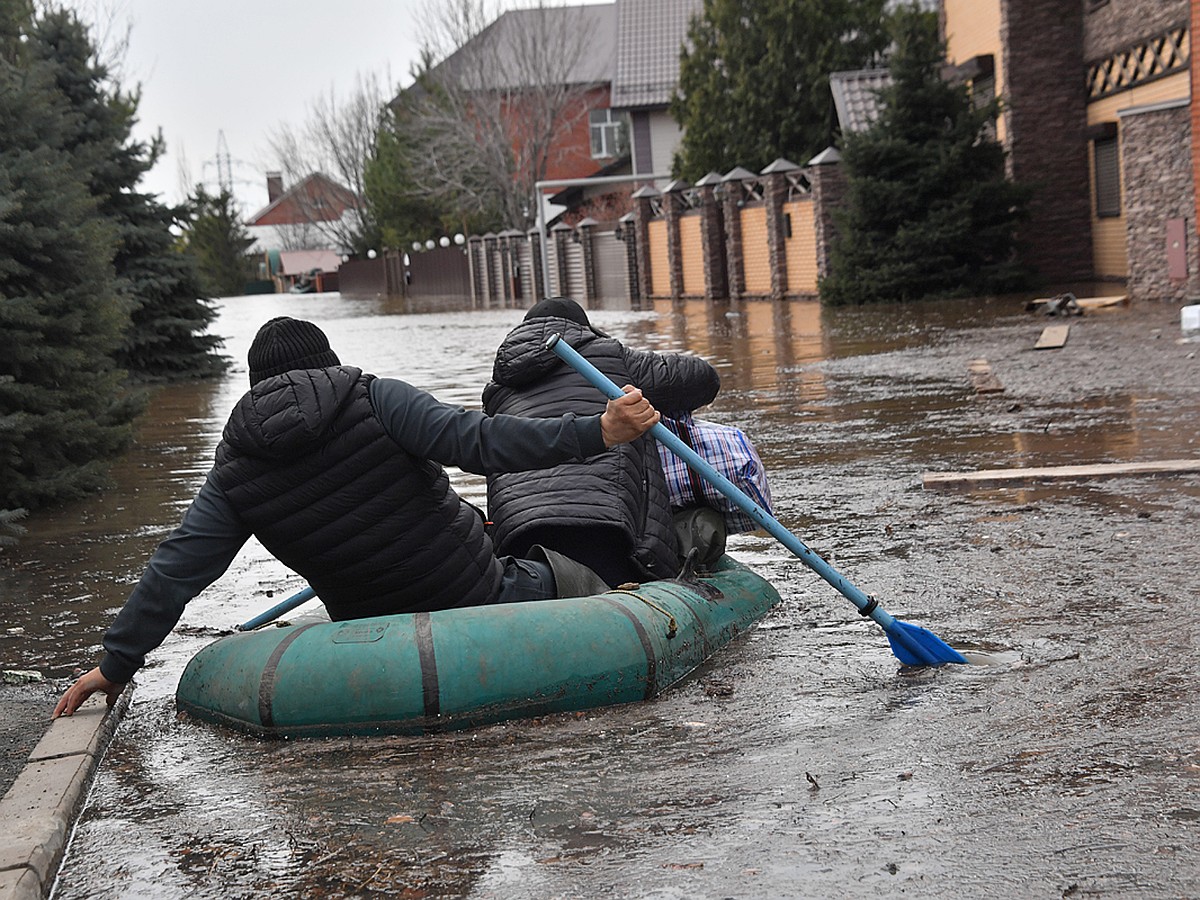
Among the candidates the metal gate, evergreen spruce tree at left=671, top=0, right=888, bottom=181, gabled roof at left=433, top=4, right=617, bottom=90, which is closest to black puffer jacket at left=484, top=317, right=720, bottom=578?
evergreen spruce tree at left=671, top=0, right=888, bottom=181

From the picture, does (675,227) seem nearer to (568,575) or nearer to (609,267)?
(609,267)

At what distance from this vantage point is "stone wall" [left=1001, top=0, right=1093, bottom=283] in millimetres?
26281

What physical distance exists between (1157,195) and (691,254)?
18.4 metres

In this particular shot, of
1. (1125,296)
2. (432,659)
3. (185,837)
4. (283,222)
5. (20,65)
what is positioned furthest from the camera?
(283,222)

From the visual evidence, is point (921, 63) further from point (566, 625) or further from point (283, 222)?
point (283, 222)

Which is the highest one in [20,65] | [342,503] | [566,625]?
[20,65]

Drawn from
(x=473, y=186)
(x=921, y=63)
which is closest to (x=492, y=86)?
(x=473, y=186)

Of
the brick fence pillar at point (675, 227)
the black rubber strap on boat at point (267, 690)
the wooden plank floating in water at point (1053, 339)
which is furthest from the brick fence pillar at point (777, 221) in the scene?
the black rubber strap on boat at point (267, 690)

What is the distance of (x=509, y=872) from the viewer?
3.56m

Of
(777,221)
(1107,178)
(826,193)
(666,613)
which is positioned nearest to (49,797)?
(666,613)

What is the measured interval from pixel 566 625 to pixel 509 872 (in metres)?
1.36

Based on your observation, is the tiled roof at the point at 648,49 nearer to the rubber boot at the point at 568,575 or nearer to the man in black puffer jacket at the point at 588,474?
the man in black puffer jacket at the point at 588,474

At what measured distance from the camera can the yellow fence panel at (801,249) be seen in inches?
1182

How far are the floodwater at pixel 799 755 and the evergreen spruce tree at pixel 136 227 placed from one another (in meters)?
13.5
